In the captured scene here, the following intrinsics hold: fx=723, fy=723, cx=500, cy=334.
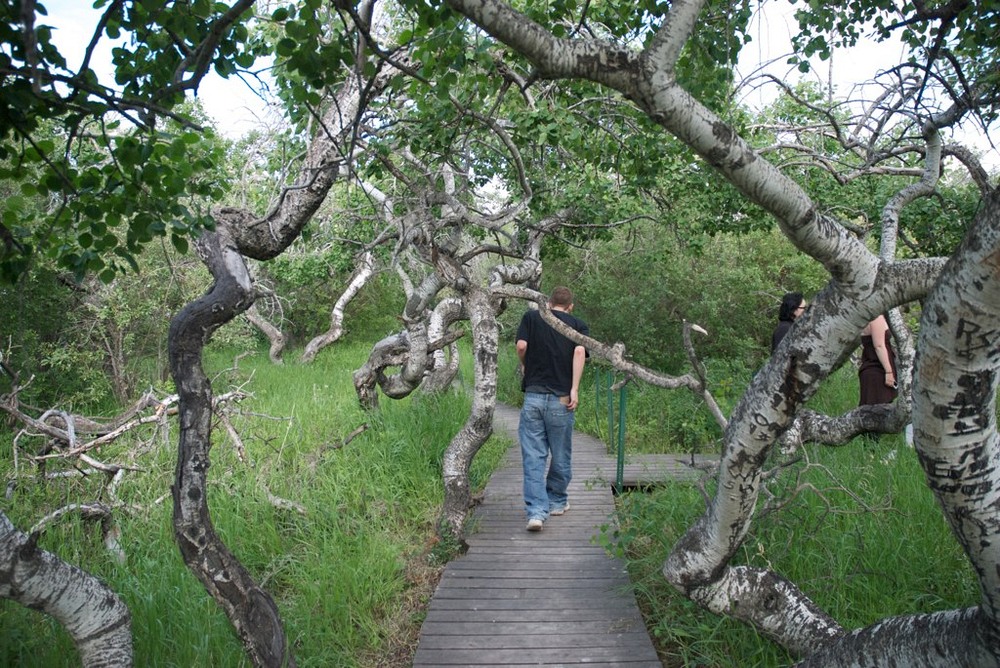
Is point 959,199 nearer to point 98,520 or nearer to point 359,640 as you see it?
point 359,640

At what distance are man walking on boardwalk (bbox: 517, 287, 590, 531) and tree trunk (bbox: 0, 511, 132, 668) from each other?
3.47 metres

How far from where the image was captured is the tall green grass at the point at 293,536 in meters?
4.13

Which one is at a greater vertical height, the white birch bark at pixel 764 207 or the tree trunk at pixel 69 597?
the white birch bark at pixel 764 207

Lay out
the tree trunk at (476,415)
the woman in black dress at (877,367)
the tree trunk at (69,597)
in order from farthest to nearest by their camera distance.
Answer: the woman in black dress at (877,367) → the tree trunk at (476,415) → the tree trunk at (69,597)

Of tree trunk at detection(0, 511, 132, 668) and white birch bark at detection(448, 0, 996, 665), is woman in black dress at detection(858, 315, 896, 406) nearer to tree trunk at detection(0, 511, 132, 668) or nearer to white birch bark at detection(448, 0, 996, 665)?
white birch bark at detection(448, 0, 996, 665)

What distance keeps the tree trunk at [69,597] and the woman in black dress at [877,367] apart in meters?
6.10

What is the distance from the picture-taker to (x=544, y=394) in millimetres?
6023

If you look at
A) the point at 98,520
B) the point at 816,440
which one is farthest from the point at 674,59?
the point at 98,520

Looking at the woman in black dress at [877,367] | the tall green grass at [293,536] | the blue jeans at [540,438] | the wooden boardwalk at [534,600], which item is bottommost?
the wooden boardwalk at [534,600]

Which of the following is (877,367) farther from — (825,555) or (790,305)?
(825,555)

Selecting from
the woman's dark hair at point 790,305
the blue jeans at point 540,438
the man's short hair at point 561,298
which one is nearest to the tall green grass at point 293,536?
the blue jeans at point 540,438

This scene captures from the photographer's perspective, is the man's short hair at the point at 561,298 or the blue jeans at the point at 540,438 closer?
the blue jeans at the point at 540,438

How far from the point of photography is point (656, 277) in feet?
42.1

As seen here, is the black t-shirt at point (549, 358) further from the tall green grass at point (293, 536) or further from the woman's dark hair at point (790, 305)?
the woman's dark hair at point (790, 305)
